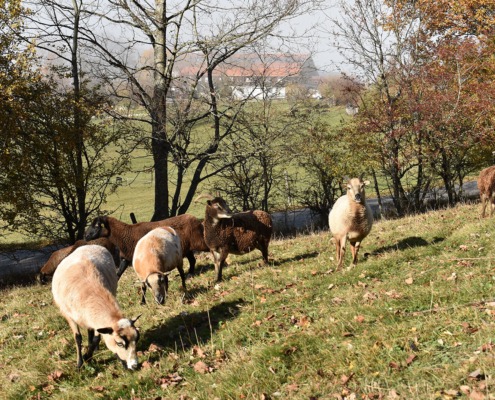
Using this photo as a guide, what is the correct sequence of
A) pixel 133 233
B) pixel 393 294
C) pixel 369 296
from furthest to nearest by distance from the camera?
pixel 133 233, pixel 369 296, pixel 393 294

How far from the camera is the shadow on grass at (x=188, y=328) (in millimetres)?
7773

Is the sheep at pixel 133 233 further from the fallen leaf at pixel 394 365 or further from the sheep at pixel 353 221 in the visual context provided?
the fallen leaf at pixel 394 365

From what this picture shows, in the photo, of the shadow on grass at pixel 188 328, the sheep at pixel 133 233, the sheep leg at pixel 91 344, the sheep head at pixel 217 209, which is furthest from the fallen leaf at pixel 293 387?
the sheep at pixel 133 233

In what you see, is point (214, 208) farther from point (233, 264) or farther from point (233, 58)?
point (233, 58)

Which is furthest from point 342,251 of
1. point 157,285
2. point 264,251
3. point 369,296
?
point 157,285

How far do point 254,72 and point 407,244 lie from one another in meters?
15.4

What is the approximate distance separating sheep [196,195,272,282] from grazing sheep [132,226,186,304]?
3.07 feet

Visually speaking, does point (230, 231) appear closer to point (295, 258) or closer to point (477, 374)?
point (295, 258)

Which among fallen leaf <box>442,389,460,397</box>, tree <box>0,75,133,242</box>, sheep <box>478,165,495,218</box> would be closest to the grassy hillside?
fallen leaf <box>442,389,460,397</box>

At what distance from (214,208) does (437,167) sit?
18430mm

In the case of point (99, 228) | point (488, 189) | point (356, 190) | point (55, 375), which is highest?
point (356, 190)

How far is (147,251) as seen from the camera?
9.91 m

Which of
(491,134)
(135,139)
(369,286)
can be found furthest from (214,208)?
(491,134)

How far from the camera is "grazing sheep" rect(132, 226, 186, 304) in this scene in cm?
914
